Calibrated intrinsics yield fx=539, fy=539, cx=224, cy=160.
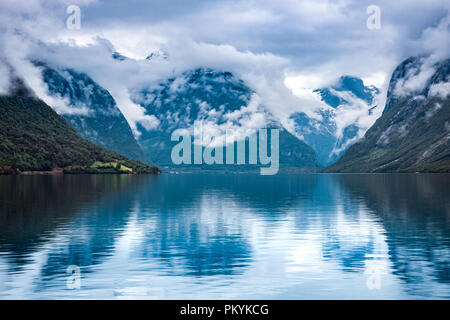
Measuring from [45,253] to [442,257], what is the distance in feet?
143

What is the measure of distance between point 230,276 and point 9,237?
Answer: 3502cm

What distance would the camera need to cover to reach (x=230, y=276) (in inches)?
1980

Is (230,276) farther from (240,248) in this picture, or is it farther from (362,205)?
A: (362,205)

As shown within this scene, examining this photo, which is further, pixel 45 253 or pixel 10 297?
pixel 45 253

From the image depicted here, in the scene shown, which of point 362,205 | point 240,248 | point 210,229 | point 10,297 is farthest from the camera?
point 362,205

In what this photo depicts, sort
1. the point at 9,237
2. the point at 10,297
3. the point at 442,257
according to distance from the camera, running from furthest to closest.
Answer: the point at 9,237 < the point at 442,257 < the point at 10,297

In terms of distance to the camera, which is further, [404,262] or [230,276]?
[404,262]
